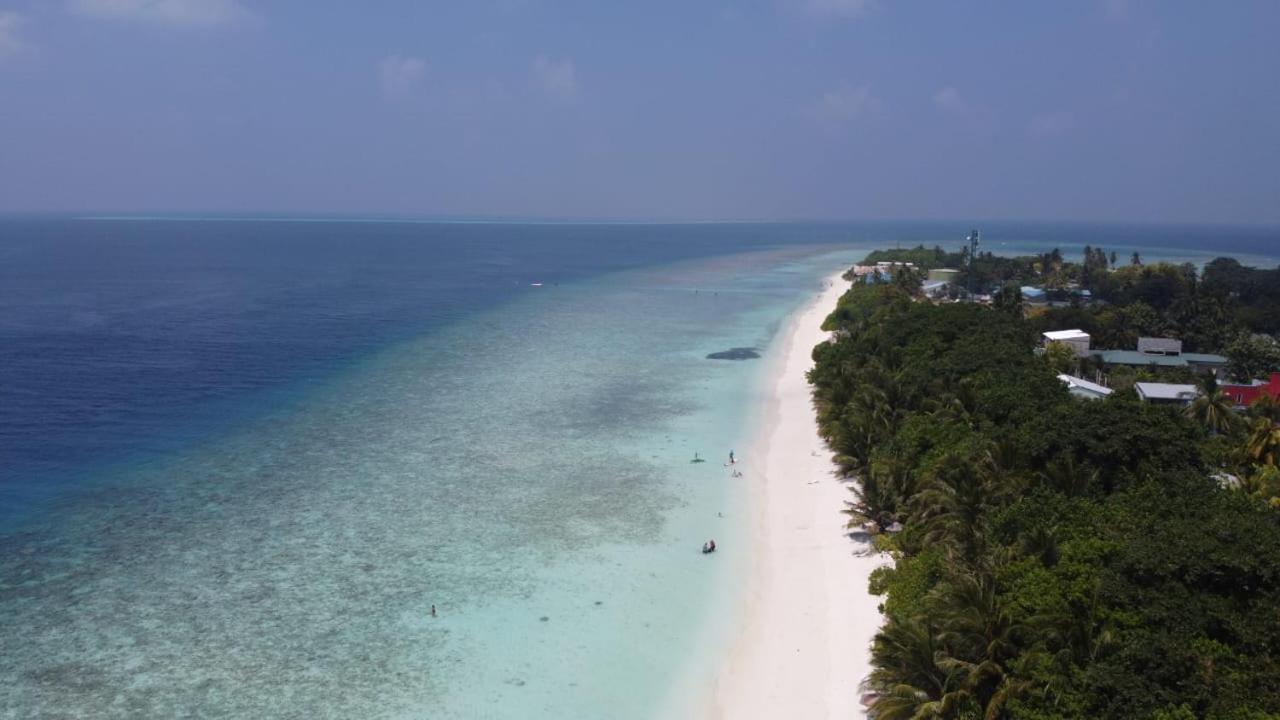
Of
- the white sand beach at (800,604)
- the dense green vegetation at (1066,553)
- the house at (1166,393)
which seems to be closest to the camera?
the dense green vegetation at (1066,553)

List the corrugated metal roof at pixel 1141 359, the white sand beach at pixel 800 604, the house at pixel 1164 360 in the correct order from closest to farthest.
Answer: the white sand beach at pixel 800 604
the house at pixel 1164 360
the corrugated metal roof at pixel 1141 359

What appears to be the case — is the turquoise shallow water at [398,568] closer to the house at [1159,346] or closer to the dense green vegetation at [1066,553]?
the dense green vegetation at [1066,553]

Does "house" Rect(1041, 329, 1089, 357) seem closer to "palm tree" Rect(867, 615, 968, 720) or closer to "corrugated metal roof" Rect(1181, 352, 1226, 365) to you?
"corrugated metal roof" Rect(1181, 352, 1226, 365)

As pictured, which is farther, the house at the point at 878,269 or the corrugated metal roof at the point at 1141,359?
the house at the point at 878,269

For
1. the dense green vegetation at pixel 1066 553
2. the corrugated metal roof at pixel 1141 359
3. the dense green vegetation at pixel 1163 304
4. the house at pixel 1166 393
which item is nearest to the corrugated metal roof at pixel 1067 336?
the corrugated metal roof at pixel 1141 359

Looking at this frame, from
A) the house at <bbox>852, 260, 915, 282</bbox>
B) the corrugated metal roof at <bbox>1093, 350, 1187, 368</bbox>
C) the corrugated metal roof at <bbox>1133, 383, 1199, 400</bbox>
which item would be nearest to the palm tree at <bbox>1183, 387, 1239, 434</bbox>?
the corrugated metal roof at <bbox>1133, 383, 1199, 400</bbox>

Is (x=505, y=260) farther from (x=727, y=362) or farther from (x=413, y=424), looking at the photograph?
(x=413, y=424)

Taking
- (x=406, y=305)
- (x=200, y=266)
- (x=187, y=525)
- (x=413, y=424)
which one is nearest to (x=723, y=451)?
(x=413, y=424)
